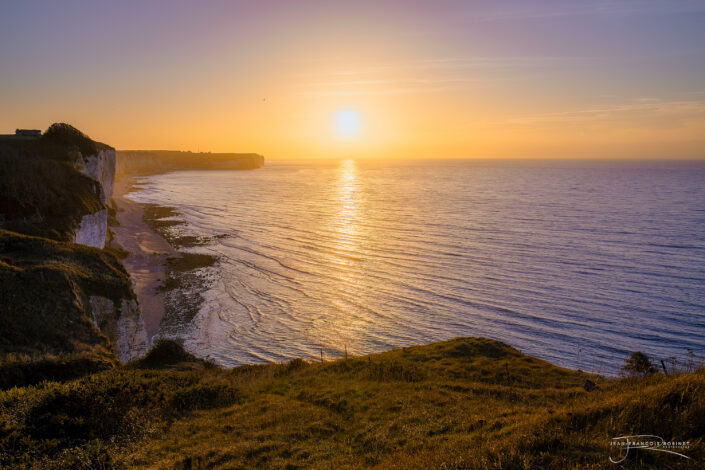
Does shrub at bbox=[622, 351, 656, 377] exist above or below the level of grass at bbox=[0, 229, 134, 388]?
below

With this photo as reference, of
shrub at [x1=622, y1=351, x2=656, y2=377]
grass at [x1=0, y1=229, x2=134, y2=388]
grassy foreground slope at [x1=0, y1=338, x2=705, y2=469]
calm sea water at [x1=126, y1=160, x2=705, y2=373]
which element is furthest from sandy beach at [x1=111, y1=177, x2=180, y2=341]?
shrub at [x1=622, y1=351, x2=656, y2=377]

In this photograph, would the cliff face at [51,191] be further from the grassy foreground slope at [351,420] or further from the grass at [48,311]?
the grassy foreground slope at [351,420]

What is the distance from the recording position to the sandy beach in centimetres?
3161

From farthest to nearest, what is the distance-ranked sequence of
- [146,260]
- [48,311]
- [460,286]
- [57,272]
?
1. [146,260]
2. [460,286]
3. [57,272]
4. [48,311]

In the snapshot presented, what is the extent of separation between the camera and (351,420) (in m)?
11.9

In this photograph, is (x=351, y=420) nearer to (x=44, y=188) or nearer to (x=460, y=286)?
(x=460, y=286)

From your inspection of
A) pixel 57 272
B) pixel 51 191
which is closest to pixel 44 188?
pixel 51 191

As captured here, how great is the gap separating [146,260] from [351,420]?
4037cm

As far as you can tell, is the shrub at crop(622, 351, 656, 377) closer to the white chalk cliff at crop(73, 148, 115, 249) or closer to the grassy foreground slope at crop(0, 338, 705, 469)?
the grassy foreground slope at crop(0, 338, 705, 469)

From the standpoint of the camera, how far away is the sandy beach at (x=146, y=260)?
31.6 meters

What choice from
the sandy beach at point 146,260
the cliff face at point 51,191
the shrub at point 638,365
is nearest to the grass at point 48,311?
the cliff face at point 51,191

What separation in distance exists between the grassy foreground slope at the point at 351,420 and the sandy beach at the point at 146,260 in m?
16.6

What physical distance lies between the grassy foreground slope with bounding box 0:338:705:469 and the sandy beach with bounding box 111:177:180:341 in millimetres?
16638

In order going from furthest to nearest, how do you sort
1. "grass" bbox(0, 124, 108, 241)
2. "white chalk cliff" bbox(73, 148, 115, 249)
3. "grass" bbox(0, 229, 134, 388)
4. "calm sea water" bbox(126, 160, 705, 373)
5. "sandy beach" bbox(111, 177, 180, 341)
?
"sandy beach" bbox(111, 177, 180, 341) < "white chalk cliff" bbox(73, 148, 115, 249) < "grass" bbox(0, 124, 108, 241) < "calm sea water" bbox(126, 160, 705, 373) < "grass" bbox(0, 229, 134, 388)
